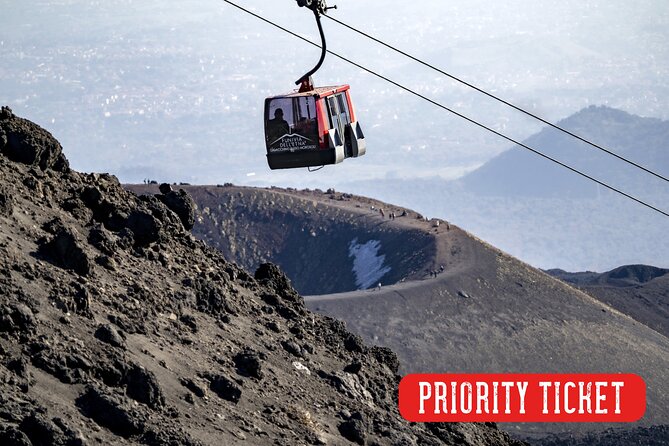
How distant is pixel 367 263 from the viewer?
122188mm

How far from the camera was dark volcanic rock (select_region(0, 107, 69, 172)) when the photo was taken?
1228 inches

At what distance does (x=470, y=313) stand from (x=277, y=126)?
6960 centimetres

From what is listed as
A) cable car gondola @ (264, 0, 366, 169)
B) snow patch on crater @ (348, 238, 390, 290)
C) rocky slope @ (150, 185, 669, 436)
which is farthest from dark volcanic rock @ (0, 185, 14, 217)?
snow patch on crater @ (348, 238, 390, 290)

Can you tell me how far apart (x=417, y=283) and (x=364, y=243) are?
65.3 ft

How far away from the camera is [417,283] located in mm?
104562

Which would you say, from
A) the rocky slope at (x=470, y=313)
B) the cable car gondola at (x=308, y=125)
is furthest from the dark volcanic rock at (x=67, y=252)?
the rocky slope at (x=470, y=313)

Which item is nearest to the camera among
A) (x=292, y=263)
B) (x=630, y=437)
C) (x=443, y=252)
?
(x=630, y=437)

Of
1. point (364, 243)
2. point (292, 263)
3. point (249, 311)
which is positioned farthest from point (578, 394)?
point (292, 263)

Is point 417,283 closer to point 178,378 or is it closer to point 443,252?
point 443,252

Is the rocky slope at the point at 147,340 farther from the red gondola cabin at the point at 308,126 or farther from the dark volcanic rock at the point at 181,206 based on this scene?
the red gondola cabin at the point at 308,126

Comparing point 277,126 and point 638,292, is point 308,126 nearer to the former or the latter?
point 277,126

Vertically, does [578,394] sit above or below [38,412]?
below

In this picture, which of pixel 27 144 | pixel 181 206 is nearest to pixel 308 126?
pixel 181 206

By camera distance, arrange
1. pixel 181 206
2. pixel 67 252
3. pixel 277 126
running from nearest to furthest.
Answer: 1. pixel 67 252
2. pixel 277 126
3. pixel 181 206
